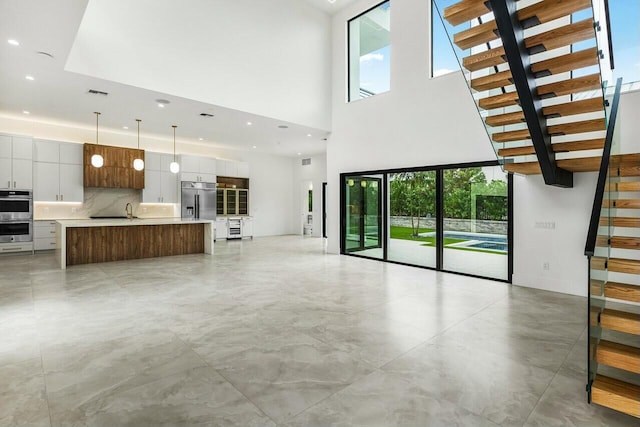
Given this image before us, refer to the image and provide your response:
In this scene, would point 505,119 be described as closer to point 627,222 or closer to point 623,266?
point 627,222

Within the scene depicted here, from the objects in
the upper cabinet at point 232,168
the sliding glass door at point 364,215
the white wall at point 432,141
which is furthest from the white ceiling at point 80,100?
the sliding glass door at point 364,215

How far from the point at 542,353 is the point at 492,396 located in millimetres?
1004

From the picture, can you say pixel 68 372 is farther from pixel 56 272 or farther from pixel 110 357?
pixel 56 272

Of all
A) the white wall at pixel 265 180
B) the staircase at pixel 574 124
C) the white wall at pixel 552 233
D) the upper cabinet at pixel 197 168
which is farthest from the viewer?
the white wall at pixel 265 180

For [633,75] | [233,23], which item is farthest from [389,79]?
[633,75]

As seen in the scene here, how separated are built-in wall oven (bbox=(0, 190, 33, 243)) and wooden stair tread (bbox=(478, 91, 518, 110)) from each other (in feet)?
32.8

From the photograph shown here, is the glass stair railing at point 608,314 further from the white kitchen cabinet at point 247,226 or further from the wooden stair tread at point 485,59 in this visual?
the white kitchen cabinet at point 247,226

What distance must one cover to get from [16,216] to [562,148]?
11.0 metres

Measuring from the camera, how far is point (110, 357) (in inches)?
108

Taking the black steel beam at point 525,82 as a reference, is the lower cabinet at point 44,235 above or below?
below

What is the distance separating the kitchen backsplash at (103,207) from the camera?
341 inches

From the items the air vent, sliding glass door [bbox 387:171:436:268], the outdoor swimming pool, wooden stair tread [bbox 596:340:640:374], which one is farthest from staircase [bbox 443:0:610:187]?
the air vent

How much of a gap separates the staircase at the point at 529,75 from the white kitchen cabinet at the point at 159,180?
894 cm

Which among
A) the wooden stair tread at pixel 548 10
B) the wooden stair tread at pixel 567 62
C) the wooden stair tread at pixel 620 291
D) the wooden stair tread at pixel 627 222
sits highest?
the wooden stair tread at pixel 548 10
